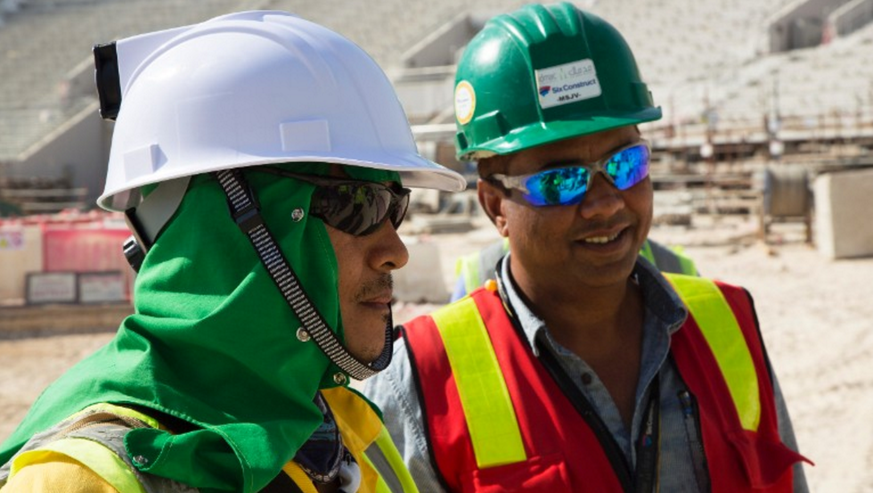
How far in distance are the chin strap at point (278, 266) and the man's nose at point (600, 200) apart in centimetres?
99

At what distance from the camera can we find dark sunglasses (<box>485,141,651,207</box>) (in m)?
2.66

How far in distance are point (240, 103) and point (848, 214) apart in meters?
13.7

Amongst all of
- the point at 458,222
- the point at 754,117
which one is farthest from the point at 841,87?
the point at 458,222

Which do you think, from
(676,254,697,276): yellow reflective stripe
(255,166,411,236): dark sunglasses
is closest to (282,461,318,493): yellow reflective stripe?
(255,166,411,236): dark sunglasses

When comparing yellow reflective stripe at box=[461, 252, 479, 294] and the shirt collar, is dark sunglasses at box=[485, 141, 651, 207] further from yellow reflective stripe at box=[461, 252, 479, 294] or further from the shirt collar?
yellow reflective stripe at box=[461, 252, 479, 294]

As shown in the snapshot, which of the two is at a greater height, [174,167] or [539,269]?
[174,167]

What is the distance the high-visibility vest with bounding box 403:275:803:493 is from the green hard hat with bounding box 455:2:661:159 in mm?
470

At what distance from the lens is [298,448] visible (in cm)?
171

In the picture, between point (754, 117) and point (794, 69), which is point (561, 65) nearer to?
point (754, 117)

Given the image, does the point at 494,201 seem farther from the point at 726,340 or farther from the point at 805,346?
the point at 805,346

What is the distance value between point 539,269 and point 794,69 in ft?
86.7

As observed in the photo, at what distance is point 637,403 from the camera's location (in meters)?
2.44

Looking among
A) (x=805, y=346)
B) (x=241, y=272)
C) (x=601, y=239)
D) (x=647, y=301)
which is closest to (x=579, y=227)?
(x=601, y=239)

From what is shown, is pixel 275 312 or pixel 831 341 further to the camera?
pixel 831 341
